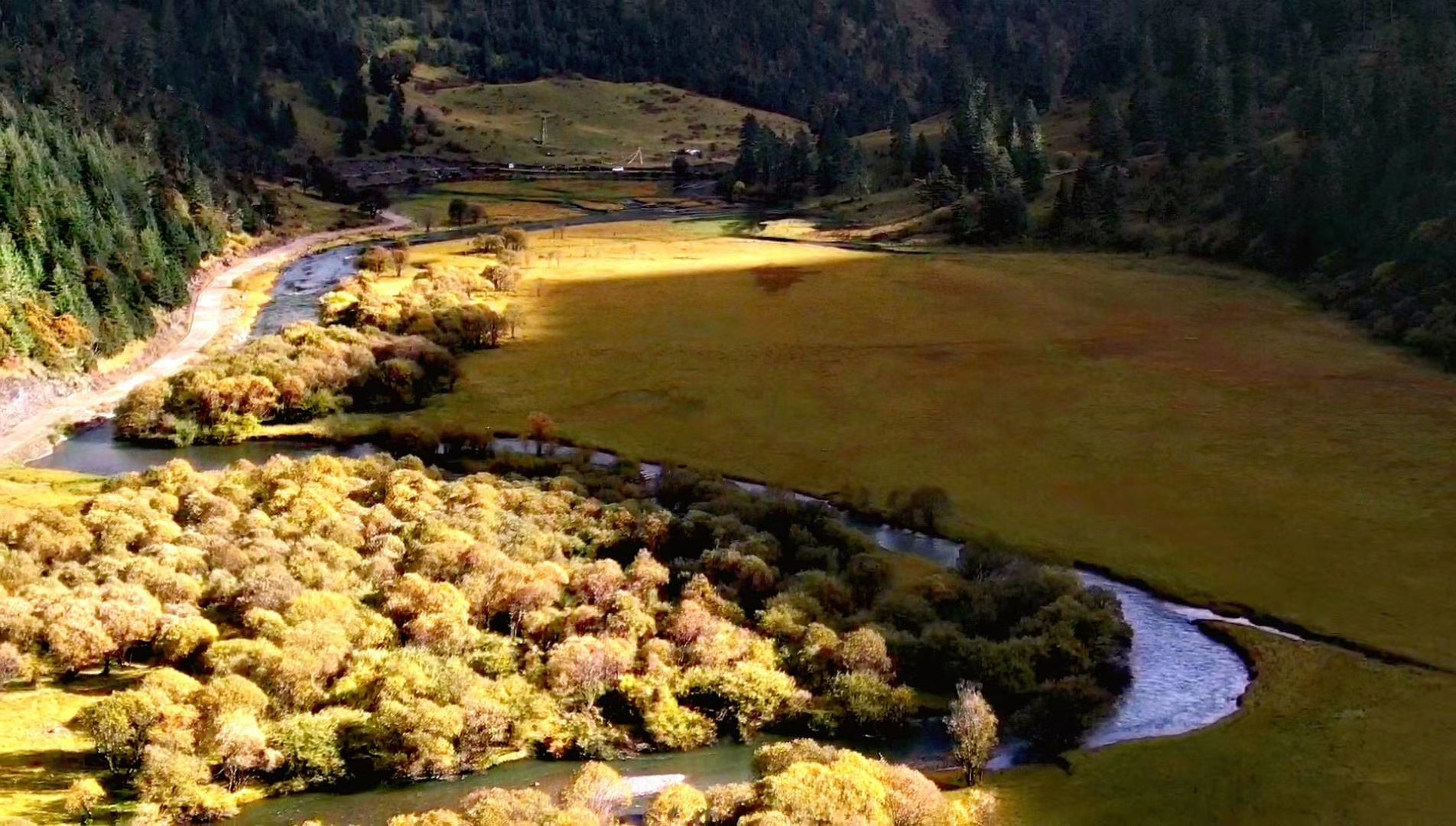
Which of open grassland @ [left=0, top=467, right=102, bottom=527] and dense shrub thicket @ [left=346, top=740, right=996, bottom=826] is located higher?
dense shrub thicket @ [left=346, top=740, right=996, bottom=826]

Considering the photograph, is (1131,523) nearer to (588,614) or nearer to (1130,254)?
(588,614)

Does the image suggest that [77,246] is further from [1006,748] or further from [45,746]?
[1006,748]

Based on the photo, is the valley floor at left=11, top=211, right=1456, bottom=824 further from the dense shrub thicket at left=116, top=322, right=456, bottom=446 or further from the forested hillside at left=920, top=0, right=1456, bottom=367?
the forested hillside at left=920, top=0, right=1456, bottom=367

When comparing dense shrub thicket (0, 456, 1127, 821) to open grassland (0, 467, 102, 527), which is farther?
open grassland (0, 467, 102, 527)

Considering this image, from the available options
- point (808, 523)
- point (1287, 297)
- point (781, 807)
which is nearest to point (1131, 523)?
point (808, 523)

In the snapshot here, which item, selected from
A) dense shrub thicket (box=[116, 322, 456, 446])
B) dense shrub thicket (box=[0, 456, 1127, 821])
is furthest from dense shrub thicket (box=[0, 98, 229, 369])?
dense shrub thicket (box=[0, 456, 1127, 821])

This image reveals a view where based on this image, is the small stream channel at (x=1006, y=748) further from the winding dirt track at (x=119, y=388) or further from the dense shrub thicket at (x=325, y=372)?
the winding dirt track at (x=119, y=388)
